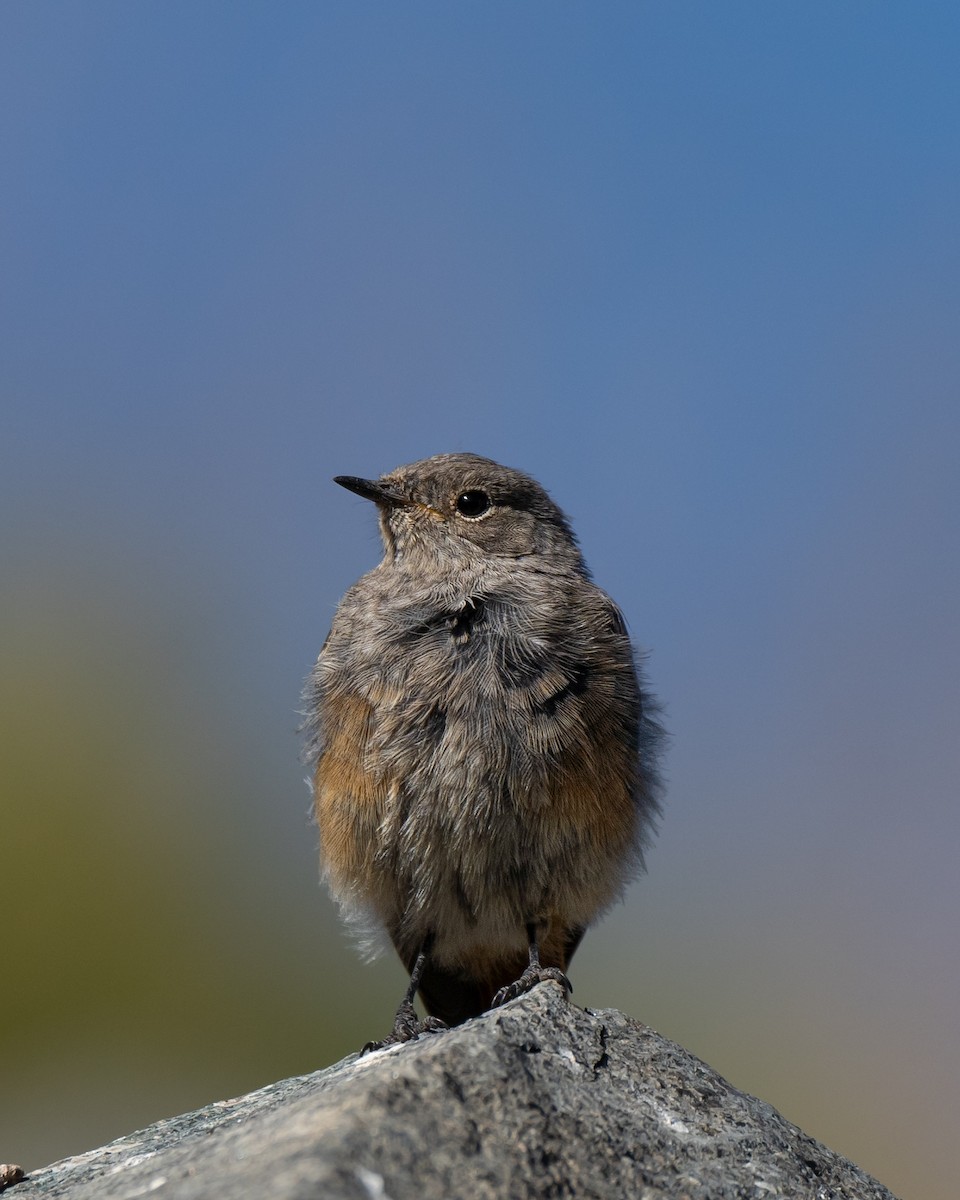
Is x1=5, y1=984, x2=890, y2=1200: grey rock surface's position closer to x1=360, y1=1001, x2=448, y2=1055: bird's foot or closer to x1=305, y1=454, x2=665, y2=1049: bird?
x1=360, y1=1001, x2=448, y2=1055: bird's foot

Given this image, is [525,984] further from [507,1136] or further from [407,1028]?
[507,1136]

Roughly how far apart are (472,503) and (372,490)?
50 centimetres

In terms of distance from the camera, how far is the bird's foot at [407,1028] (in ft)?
14.9

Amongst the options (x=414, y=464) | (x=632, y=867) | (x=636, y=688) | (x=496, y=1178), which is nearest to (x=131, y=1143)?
(x=496, y=1178)

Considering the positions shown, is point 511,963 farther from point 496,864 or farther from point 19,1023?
point 19,1023

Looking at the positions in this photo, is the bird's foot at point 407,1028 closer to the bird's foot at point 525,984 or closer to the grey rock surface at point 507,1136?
the bird's foot at point 525,984

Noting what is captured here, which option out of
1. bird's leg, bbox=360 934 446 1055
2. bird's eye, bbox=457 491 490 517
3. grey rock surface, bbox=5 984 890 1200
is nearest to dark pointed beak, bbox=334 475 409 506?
bird's eye, bbox=457 491 490 517

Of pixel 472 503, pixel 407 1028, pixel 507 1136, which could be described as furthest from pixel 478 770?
pixel 507 1136

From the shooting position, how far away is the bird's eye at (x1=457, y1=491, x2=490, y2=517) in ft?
20.3

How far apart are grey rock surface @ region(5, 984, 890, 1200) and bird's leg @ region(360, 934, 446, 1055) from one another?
934 mm

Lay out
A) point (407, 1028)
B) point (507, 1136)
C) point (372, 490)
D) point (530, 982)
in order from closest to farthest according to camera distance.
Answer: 1. point (507, 1136)
2. point (530, 982)
3. point (407, 1028)
4. point (372, 490)

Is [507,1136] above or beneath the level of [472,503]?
beneath

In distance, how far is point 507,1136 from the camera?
2.75 m

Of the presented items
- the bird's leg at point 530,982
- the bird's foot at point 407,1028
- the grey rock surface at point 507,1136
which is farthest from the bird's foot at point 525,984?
the grey rock surface at point 507,1136
